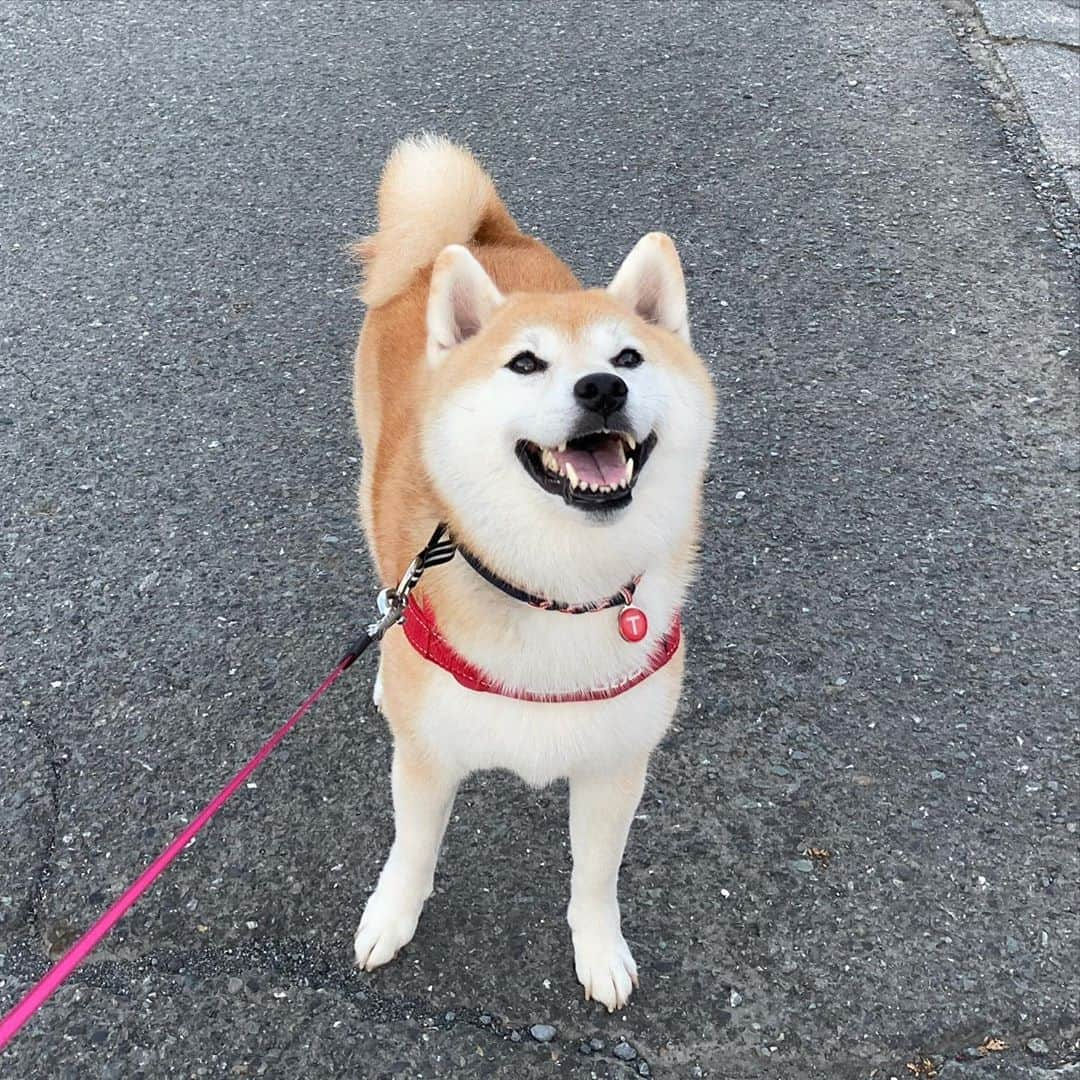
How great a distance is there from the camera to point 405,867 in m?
2.07

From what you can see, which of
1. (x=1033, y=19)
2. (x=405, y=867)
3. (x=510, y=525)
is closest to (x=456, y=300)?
(x=510, y=525)

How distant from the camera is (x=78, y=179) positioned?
14.1ft

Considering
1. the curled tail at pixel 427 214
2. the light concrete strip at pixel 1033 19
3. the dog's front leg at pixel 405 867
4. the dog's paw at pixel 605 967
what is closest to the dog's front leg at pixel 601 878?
the dog's paw at pixel 605 967

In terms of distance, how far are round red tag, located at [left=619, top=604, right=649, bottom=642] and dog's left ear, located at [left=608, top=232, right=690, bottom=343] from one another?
20.1 inches

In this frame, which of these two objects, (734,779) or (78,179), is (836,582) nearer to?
(734,779)

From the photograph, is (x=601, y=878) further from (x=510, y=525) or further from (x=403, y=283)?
(x=403, y=283)

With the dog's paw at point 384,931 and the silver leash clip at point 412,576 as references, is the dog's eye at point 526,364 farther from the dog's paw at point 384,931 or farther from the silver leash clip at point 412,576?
the dog's paw at point 384,931

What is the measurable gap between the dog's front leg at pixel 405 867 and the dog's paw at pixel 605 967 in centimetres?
32

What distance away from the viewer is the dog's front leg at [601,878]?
1924 mm

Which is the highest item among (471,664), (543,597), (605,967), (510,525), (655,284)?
(655,284)

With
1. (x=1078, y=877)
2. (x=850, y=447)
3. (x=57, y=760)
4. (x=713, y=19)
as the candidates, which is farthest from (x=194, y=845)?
(x=713, y=19)

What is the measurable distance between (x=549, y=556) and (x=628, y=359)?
1.12 ft

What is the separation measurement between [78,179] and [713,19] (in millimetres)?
3152

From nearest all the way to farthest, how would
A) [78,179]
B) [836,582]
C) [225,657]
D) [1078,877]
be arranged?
[1078,877] → [225,657] → [836,582] → [78,179]
